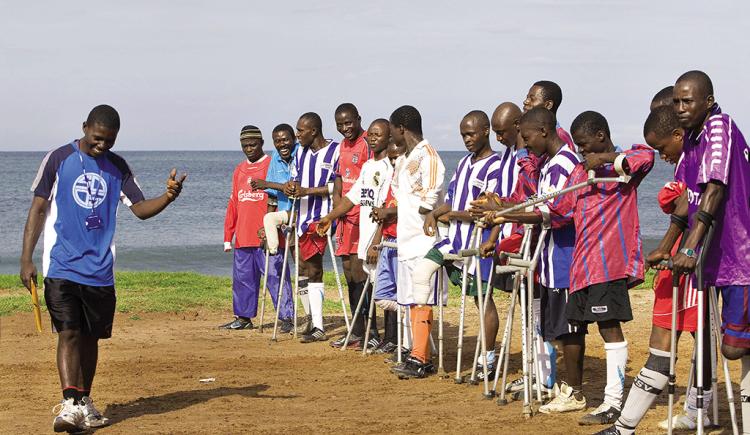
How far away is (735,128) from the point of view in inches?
267

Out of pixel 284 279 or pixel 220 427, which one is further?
pixel 284 279

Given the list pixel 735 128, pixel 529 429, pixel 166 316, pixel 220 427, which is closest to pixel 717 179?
pixel 735 128

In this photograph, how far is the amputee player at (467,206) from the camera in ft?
32.4

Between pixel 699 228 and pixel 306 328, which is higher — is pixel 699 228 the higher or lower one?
the higher one

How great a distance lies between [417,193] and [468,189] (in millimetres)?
608

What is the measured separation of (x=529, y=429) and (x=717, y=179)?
8.28 ft

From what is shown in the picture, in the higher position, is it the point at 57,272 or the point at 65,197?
the point at 65,197

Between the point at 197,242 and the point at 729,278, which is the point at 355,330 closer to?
the point at 729,278

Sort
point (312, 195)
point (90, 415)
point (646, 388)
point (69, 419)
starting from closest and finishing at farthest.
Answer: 1. point (646, 388)
2. point (69, 419)
3. point (90, 415)
4. point (312, 195)

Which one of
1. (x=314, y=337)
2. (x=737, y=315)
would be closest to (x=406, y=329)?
(x=314, y=337)

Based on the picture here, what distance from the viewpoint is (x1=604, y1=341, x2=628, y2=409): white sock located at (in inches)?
317

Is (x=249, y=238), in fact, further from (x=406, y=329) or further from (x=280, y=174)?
(x=406, y=329)

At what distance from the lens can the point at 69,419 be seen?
318 inches

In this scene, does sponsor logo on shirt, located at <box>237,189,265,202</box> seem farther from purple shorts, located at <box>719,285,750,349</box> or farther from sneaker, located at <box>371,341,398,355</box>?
purple shorts, located at <box>719,285,750,349</box>
